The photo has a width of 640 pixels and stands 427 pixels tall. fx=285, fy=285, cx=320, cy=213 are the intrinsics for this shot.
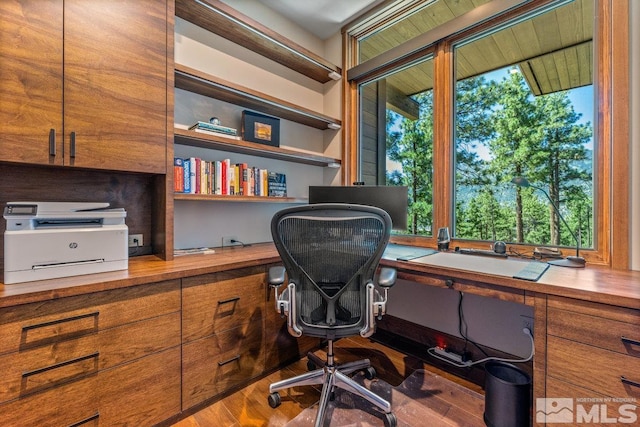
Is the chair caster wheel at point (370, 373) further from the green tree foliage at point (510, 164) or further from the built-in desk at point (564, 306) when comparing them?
the green tree foliage at point (510, 164)

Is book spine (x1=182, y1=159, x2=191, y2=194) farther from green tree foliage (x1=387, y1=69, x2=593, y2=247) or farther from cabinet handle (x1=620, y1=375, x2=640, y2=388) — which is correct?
cabinet handle (x1=620, y1=375, x2=640, y2=388)

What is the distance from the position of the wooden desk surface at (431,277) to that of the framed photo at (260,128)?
35.6 inches

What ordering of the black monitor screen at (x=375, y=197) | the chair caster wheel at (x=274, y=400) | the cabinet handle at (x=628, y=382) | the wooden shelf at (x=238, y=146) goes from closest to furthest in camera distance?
the cabinet handle at (x=628, y=382), the chair caster wheel at (x=274, y=400), the wooden shelf at (x=238, y=146), the black monitor screen at (x=375, y=197)

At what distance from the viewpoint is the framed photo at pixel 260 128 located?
7.13 ft

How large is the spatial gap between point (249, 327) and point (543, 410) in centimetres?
145

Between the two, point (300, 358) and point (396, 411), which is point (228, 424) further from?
point (396, 411)

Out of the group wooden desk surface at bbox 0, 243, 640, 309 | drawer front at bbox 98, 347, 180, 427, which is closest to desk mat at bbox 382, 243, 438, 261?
wooden desk surface at bbox 0, 243, 640, 309

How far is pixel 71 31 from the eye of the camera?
1.32 metres

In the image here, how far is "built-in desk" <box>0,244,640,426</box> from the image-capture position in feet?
3.34

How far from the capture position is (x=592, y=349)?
3.51 feet

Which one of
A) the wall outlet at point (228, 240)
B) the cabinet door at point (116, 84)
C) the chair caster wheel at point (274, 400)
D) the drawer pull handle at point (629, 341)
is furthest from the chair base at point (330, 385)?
the cabinet door at point (116, 84)

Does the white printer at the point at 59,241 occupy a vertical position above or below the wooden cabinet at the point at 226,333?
above

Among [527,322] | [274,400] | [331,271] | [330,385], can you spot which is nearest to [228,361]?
[274,400]

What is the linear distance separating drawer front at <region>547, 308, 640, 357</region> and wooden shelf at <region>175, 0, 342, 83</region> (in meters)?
2.41
